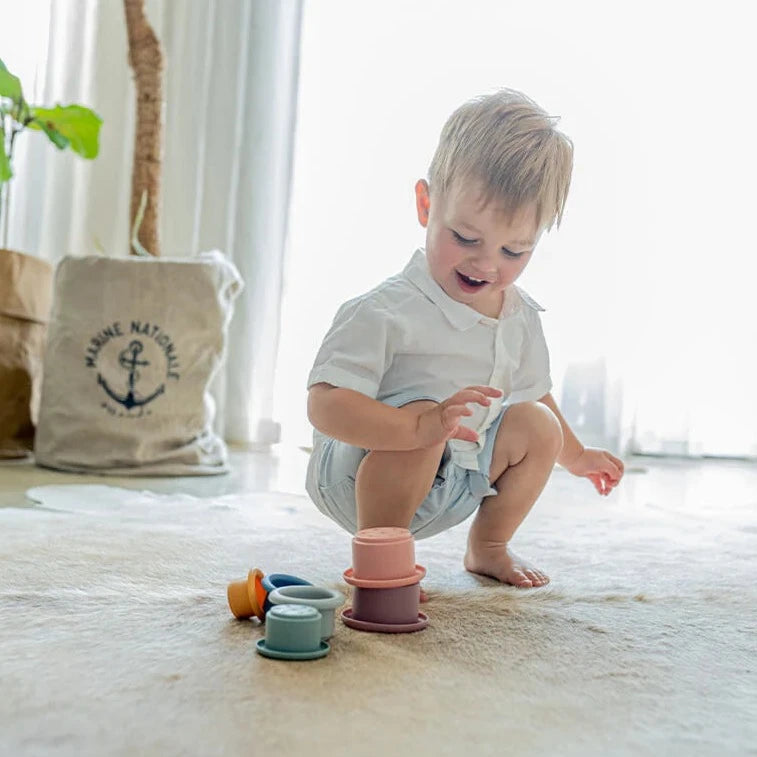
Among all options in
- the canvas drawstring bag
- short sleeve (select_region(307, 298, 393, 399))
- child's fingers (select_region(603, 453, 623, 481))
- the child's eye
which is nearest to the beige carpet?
child's fingers (select_region(603, 453, 623, 481))

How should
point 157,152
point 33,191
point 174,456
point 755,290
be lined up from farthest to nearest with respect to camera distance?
point 755,290, point 33,191, point 157,152, point 174,456

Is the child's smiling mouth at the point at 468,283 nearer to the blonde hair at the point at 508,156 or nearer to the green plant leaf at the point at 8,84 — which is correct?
the blonde hair at the point at 508,156

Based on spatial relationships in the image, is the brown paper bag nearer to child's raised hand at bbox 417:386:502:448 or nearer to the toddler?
the toddler

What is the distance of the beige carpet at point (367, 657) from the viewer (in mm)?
579

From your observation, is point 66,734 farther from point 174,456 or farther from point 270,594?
point 174,456

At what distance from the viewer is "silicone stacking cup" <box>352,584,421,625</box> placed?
2.68 feet

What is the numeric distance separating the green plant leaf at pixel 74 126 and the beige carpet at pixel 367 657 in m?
1.13

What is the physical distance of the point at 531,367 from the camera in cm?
109

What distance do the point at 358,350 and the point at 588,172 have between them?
6.37 ft

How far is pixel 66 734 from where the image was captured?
0.56 metres

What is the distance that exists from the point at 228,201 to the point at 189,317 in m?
0.79

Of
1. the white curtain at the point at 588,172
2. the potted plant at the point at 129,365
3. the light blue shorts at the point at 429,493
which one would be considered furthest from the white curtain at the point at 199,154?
the light blue shorts at the point at 429,493

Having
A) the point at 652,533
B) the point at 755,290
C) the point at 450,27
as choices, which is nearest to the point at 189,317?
the point at 652,533

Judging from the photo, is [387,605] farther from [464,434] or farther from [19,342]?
[19,342]
